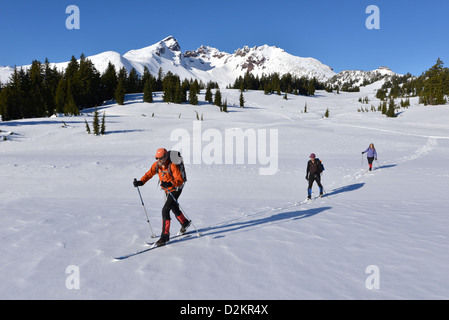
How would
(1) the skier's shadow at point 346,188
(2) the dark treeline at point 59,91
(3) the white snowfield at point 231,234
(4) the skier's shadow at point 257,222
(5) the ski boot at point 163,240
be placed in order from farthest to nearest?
(2) the dark treeline at point 59,91 → (1) the skier's shadow at point 346,188 → (4) the skier's shadow at point 257,222 → (5) the ski boot at point 163,240 → (3) the white snowfield at point 231,234

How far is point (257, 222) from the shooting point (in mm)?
7566

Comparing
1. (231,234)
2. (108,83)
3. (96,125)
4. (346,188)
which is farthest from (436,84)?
(108,83)

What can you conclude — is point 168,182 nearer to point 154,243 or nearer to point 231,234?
point 154,243

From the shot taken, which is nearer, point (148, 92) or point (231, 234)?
point (231, 234)

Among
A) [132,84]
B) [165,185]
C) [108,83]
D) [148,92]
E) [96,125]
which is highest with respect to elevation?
[132,84]

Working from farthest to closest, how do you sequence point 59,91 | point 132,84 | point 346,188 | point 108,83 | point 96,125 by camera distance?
1. point 132,84
2. point 108,83
3. point 59,91
4. point 96,125
5. point 346,188

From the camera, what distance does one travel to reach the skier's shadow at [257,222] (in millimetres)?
6769

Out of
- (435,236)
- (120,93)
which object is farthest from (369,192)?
(120,93)

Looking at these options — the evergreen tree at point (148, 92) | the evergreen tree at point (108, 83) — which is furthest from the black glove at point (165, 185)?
the evergreen tree at point (108, 83)

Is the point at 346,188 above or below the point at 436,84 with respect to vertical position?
below

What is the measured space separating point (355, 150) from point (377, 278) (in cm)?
2435

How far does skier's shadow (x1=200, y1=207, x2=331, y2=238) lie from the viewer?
6.77 meters

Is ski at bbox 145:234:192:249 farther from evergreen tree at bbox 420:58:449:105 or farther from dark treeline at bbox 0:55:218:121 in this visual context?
evergreen tree at bbox 420:58:449:105

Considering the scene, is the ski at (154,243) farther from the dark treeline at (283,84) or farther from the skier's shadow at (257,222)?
the dark treeline at (283,84)
